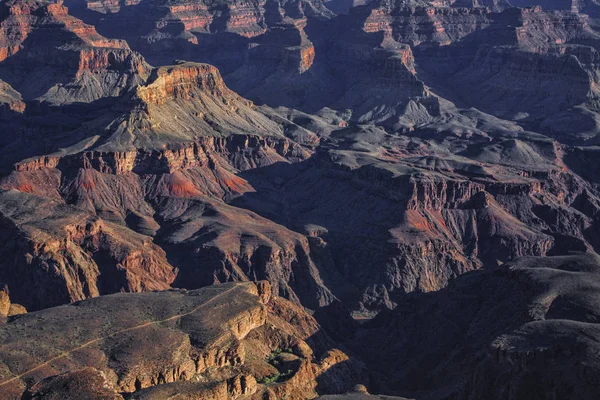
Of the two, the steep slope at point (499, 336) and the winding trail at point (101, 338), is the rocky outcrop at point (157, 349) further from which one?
the steep slope at point (499, 336)

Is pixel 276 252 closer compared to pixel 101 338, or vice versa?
pixel 101 338

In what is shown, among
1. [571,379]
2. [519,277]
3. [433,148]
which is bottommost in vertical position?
[433,148]

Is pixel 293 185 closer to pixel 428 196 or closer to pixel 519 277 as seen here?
pixel 428 196

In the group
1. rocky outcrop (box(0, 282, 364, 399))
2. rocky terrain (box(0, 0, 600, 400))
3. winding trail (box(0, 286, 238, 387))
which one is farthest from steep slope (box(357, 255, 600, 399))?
winding trail (box(0, 286, 238, 387))

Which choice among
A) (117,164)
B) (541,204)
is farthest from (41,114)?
(541,204)

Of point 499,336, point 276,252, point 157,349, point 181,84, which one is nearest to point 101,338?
point 157,349

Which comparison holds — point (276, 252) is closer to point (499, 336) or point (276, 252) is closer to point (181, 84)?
point (499, 336)

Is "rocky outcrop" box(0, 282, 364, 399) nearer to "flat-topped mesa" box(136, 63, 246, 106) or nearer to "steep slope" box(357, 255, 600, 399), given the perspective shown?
"steep slope" box(357, 255, 600, 399)
